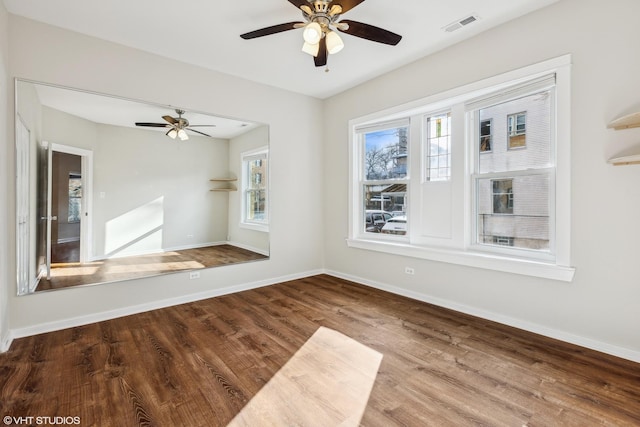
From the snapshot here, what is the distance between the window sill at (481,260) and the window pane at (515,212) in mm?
216

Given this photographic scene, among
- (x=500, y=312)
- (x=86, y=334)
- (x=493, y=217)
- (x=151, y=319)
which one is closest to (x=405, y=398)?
(x=500, y=312)

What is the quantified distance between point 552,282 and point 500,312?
570 mm

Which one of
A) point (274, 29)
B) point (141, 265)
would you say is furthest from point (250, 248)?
point (274, 29)

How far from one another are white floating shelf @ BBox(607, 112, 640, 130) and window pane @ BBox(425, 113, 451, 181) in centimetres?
144

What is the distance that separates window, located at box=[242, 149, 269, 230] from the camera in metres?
4.20

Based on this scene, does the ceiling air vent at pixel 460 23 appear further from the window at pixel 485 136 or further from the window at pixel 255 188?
the window at pixel 255 188

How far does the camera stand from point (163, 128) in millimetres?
3521

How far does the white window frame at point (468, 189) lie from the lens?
2564 millimetres

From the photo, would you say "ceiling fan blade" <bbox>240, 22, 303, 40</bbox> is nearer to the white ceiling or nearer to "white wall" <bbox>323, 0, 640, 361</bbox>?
the white ceiling

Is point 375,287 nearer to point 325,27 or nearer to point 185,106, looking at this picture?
point 325,27

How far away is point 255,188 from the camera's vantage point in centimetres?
427

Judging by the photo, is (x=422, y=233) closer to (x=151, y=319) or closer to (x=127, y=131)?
(x=151, y=319)

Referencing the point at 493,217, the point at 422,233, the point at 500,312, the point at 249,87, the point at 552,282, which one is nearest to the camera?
the point at 552,282

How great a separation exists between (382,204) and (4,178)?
13.1 feet
